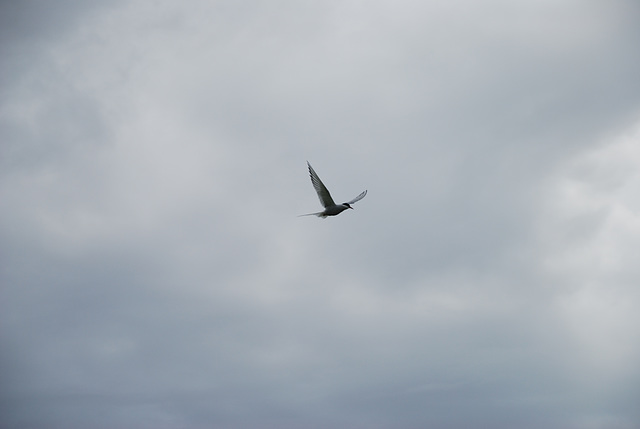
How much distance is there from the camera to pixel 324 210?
9156 cm

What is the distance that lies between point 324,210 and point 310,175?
15.7 feet

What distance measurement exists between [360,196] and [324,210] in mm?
7380

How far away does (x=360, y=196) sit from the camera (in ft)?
318

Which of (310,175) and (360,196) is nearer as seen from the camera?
(310,175)

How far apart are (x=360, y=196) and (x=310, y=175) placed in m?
9.32

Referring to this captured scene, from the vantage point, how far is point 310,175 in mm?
90688
